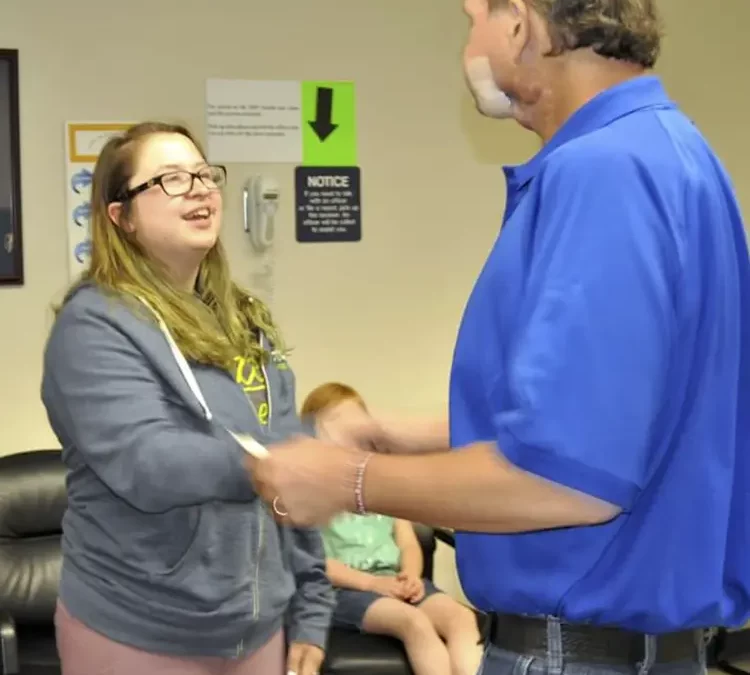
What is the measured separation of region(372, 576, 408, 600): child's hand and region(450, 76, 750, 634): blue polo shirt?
1.85 meters

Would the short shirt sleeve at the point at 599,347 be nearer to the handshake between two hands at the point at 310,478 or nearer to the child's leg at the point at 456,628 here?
the handshake between two hands at the point at 310,478

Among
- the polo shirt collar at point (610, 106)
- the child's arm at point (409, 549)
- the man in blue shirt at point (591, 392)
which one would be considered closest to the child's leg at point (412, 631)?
the child's arm at point (409, 549)

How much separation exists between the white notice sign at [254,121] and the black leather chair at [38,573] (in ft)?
3.58

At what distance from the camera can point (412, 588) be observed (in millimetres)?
3125

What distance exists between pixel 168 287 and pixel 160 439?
34cm

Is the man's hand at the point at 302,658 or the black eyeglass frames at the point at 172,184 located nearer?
the black eyeglass frames at the point at 172,184

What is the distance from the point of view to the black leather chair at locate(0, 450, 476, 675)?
2861 millimetres

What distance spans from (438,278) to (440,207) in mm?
240

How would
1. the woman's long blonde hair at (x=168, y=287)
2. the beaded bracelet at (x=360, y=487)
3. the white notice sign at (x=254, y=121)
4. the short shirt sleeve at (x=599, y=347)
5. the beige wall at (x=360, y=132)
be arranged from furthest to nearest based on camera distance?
the white notice sign at (x=254, y=121)
the beige wall at (x=360, y=132)
the woman's long blonde hair at (x=168, y=287)
the beaded bracelet at (x=360, y=487)
the short shirt sleeve at (x=599, y=347)

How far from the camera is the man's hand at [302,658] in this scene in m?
2.19

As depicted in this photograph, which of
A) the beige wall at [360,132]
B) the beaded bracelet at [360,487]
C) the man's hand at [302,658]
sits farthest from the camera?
the beige wall at [360,132]

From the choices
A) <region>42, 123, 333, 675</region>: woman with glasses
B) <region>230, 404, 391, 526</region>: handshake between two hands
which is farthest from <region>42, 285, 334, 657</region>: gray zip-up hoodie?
<region>230, 404, 391, 526</region>: handshake between two hands

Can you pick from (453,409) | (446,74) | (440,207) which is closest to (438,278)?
(440,207)

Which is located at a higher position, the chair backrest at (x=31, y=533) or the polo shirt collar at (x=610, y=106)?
the polo shirt collar at (x=610, y=106)
